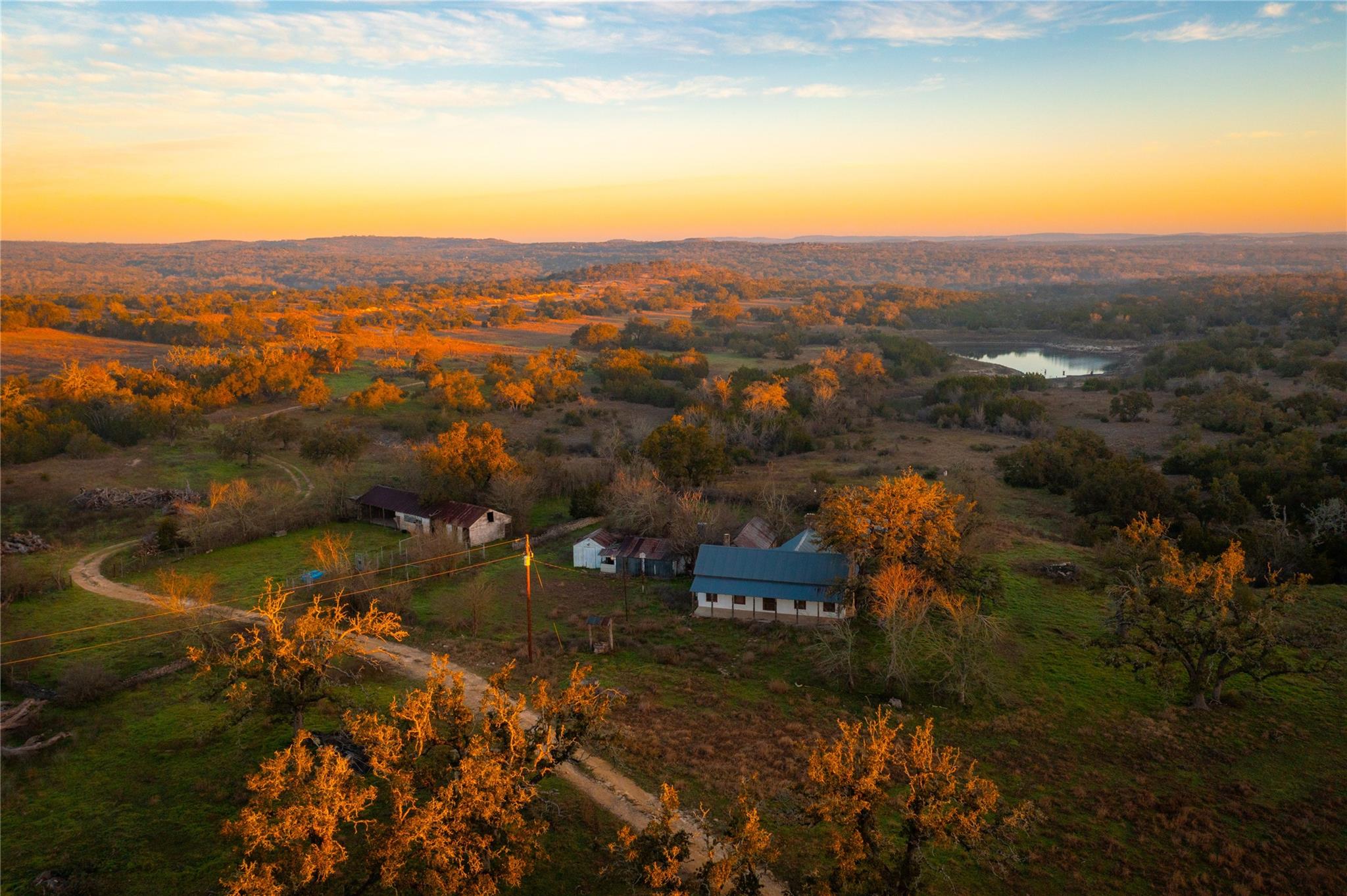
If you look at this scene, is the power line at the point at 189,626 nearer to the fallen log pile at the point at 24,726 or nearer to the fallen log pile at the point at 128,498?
the fallen log pile at the point at 24,726

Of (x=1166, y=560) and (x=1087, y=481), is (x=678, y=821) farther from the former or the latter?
(x=1087, y=481)

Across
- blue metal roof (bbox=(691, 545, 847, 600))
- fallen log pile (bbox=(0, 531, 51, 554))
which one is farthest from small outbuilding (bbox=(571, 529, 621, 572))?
fallen log pile (bbox=(0, 531, 51, 554))

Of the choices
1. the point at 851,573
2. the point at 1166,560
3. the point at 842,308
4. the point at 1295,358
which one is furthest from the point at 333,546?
the point at 842,308

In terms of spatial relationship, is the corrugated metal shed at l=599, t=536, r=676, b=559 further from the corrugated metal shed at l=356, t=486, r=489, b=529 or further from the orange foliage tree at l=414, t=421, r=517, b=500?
the orange foliage tree at l=414, t=421, r=517, b=500

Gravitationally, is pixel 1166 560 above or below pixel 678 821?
above

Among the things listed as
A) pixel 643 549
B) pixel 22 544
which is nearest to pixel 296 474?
pixel 22 544

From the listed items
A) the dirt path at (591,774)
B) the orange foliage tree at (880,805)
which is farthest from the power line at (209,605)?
the orange foliage tree at (880,805)
